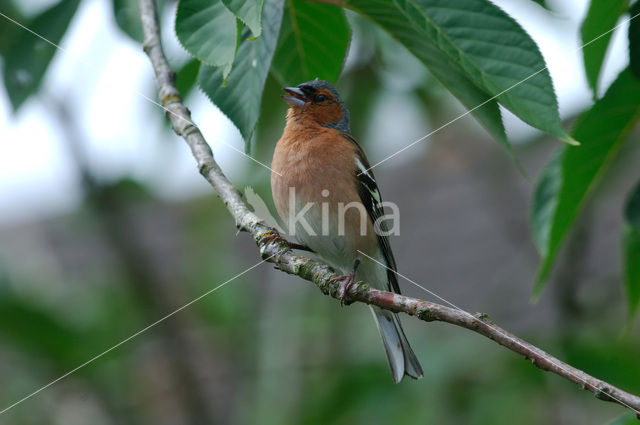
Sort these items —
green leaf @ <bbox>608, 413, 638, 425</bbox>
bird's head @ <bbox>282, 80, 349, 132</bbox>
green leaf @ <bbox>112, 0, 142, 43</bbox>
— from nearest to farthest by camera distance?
1. green leaf @ <bbox>608, 413, 638, 425</bbox>
2. green leaf @ <bbox>112, 0, 142, 43</bbox>
3. bird's head @ <bbox>282, 80, 349, 132</bbox>

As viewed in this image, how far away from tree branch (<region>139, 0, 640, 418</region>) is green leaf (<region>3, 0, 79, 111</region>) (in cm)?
54

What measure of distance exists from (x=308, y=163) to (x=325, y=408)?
2.05 meters

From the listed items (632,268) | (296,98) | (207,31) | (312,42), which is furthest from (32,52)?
(632,268)

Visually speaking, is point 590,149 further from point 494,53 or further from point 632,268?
point 494,53

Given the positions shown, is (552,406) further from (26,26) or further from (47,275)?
(47,275)

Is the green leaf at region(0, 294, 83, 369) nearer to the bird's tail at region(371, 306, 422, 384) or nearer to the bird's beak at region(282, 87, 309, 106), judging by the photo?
the bird's tail at region(371, 306, 422, 384)

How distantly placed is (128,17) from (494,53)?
194 centimetres

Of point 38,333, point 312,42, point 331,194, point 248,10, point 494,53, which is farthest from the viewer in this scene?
point 38,333

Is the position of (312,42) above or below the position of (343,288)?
above

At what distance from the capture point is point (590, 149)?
2758 mm

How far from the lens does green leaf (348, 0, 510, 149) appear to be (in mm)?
2143

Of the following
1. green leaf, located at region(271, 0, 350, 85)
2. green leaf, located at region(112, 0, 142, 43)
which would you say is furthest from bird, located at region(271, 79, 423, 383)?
green leaf, located at region(112, 0, 142, 43)

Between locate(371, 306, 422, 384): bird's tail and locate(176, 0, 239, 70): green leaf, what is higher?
locate(176, 0, 239, 70): green leaf

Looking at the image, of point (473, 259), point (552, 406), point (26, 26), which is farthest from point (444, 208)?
point (26, 26)
